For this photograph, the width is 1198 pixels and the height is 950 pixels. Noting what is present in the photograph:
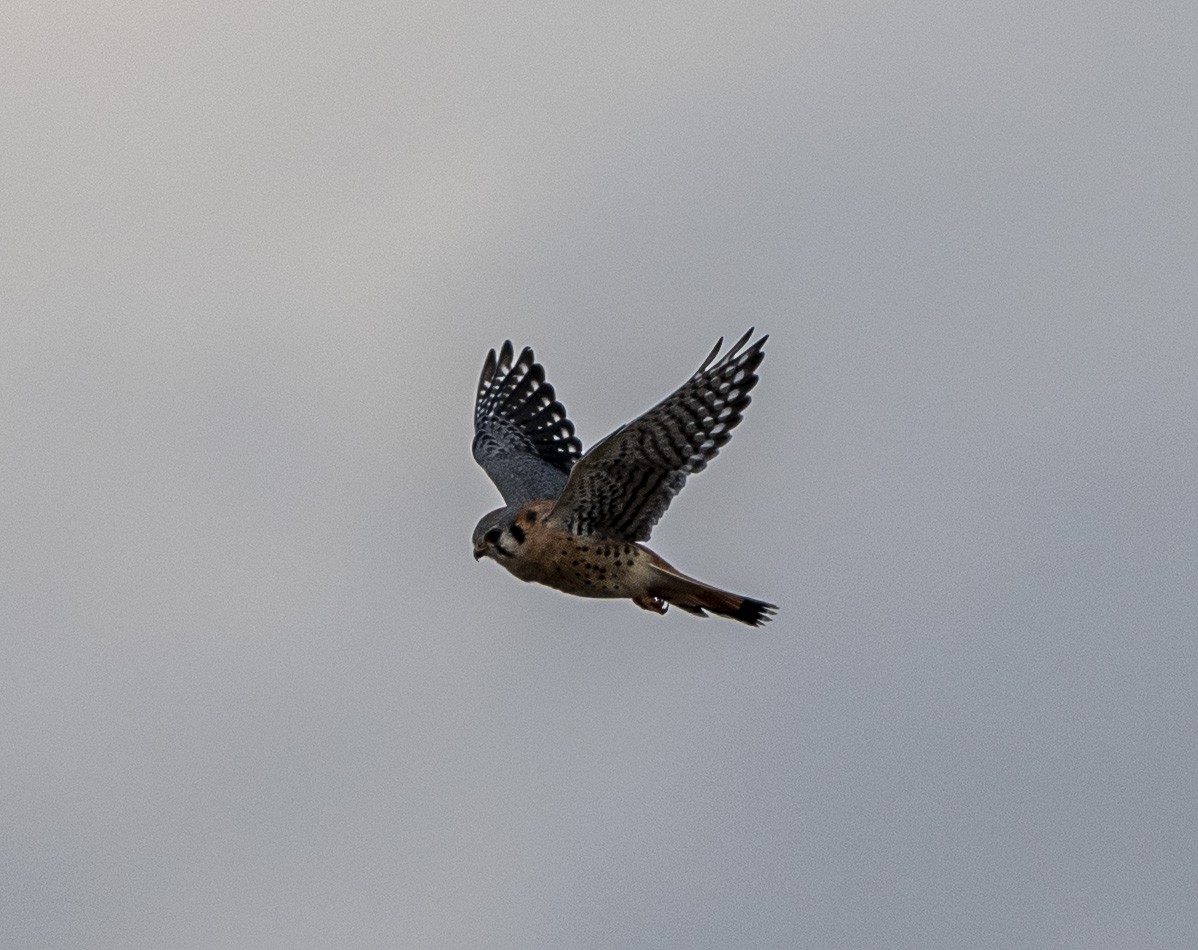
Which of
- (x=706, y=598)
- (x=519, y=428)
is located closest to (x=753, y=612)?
(x=706, y=598)

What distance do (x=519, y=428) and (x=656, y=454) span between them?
12.7 ft

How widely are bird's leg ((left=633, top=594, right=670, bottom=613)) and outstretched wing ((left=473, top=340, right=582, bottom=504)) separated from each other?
180cm

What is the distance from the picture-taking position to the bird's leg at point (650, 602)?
45.1 ft

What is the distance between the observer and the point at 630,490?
43.9 feet

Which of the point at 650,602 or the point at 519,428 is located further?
the point at 519,428

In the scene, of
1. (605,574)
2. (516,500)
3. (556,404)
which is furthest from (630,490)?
(556,404)

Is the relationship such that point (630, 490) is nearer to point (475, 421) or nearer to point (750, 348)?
point (750, 348)

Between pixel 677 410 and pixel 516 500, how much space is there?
2.13 metres

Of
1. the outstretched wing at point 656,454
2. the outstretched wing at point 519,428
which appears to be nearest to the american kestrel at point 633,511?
the outstretched wing at point 656,454

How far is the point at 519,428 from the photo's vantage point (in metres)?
16.9

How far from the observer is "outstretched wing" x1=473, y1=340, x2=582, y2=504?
15.9 meters

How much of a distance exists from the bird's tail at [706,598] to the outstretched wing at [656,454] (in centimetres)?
32

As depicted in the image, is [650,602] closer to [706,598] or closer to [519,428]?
[706,598]

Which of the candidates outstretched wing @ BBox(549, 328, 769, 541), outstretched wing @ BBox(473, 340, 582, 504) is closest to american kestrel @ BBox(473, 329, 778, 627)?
outstretched wing @ BBox(549, 328, 769, 541)
